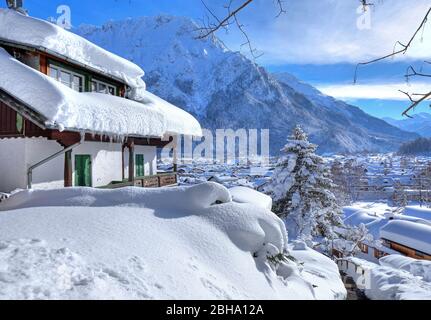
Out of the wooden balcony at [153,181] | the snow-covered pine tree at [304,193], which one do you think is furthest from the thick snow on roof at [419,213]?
the wooden balcony at [153,181]

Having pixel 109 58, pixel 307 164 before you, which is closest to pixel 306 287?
pixel 109 58

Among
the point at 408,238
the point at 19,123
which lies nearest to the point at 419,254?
the point at 408,238

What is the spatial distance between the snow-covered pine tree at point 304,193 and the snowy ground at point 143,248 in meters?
17.9

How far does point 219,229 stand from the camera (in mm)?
4438

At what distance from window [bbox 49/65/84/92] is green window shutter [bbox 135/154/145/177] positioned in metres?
5.50

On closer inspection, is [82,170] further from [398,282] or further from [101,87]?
[398,282]

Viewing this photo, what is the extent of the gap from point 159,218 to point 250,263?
1524 mm

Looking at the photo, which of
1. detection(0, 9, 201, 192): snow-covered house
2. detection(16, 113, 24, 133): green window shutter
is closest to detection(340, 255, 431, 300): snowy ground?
detection(0, 9, 201, 192): snow-covered house

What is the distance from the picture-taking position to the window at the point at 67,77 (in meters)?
11.9

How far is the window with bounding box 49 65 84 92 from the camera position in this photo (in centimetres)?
1187

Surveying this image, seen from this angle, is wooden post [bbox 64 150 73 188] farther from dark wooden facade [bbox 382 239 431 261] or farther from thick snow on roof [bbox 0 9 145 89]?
dark wooden facade [bbox 382 239 431 261]

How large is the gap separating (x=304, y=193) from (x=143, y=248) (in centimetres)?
2170
